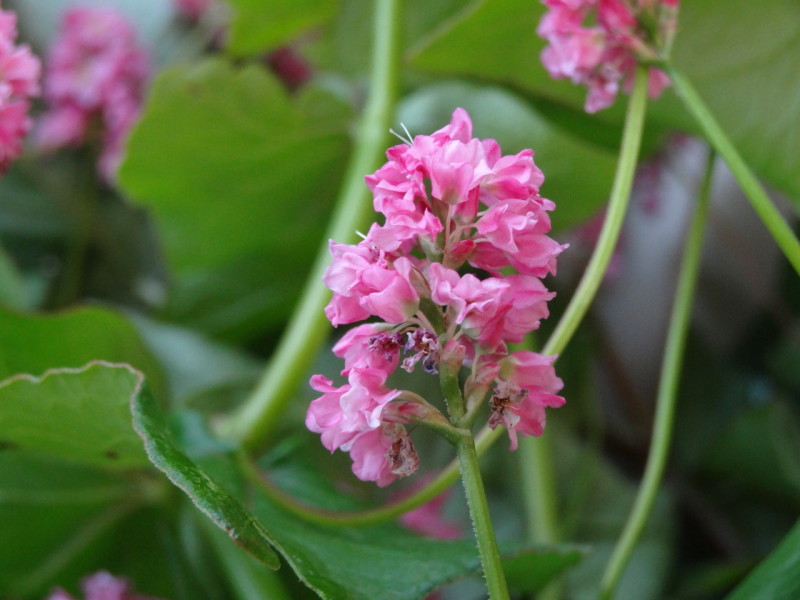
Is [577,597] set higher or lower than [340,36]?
lower

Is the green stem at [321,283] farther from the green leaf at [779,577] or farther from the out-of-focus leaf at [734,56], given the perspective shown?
the green leaf at [779,577]

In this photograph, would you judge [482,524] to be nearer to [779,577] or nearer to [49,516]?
[779,577]

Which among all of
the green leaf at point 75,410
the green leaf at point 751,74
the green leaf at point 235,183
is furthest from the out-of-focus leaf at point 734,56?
the green leaf at point 75,410

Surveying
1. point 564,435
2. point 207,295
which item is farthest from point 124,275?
point 564,435

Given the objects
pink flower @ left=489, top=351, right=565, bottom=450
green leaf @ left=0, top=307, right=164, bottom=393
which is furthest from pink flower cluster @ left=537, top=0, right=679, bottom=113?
green leaf @ left=0, top=307, right=164, bottom=393

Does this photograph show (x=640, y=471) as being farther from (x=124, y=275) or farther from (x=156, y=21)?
(x=156, y=21)

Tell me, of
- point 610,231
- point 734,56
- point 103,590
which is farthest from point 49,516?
point 734,56
